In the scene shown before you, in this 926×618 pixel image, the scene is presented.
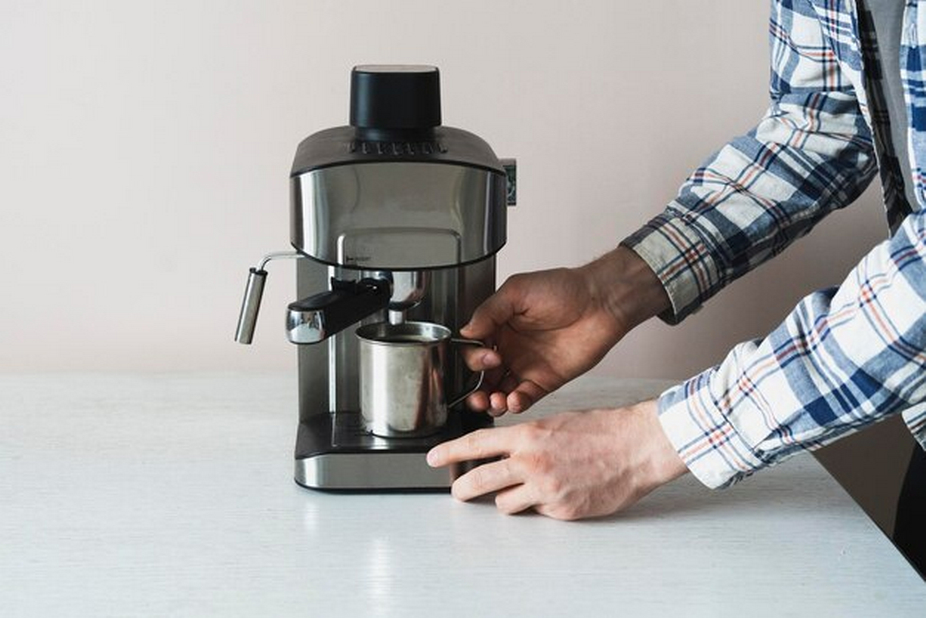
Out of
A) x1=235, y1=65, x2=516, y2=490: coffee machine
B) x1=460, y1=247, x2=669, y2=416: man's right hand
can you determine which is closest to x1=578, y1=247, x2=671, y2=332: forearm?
x1=460, y1=247, x2=669, y2=416: man's right hand

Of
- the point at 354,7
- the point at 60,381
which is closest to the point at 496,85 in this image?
the point at 354,7

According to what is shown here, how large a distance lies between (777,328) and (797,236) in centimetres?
37

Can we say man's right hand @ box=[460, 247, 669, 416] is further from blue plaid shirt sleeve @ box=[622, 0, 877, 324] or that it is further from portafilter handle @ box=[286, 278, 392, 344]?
portafilter handle @ box=[286, 278, 392, 344]

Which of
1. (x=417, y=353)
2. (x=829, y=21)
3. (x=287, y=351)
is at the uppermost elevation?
(x=829, y=21)

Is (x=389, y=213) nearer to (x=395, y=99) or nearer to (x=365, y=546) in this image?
(x=395, y=99)

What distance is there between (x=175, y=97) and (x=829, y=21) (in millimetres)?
775

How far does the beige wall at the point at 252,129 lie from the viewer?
165cm

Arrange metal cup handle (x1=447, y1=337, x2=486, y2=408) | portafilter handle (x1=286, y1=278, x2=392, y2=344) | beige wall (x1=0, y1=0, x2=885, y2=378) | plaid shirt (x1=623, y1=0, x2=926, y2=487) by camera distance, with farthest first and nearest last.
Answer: beige wall (x1=0, y1=0, x2=885, y2=378) < metal cup handle (x1=447, y1=337, x2=486, y2=408) < portafilter handle (x1=286, y1=278, x2=392, y2=344) < plaid shirt (x1=623, y1=0, x2=926, y2=487)

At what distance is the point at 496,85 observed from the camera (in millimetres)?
1675

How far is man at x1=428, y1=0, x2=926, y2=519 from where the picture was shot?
105 cm

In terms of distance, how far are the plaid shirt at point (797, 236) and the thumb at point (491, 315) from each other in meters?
0.16

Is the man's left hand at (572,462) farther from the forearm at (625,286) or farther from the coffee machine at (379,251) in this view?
the forearm at (625,286)

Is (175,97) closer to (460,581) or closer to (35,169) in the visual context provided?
(35,169)

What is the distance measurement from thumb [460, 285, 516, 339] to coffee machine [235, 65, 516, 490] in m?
0.01
